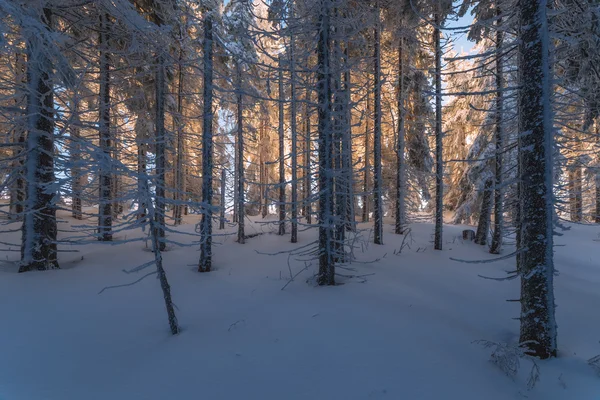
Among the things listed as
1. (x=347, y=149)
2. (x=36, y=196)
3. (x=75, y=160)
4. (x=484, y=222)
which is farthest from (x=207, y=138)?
(x=484, y=222)

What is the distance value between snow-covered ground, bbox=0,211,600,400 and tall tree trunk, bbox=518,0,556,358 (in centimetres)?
50

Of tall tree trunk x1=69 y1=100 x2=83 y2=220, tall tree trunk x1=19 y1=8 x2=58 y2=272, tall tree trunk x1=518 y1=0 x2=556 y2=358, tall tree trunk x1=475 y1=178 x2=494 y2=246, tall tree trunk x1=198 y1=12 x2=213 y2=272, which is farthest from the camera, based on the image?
tall tree trunk x1=475 y1=178 x2=494 y2=246

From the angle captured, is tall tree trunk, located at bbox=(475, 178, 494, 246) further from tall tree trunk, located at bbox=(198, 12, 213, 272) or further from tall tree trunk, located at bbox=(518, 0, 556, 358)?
tall tree trunk, located at bbox=(198, 12, 213, 272)

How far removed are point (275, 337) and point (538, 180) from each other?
15.3ft

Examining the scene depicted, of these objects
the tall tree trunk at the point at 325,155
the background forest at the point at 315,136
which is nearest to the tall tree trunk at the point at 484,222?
the background forest at the point at 315,136

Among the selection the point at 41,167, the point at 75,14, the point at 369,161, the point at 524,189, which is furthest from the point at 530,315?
the point at 369,161

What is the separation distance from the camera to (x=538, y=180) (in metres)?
4.08

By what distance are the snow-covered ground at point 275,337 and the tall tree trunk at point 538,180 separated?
1.65 feet

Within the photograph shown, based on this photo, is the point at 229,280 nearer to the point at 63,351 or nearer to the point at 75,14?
the point at 63,351

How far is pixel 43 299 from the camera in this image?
Result: 18.5 feet

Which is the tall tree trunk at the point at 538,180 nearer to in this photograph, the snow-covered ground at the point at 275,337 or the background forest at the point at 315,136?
the background forest at the point at 315,136

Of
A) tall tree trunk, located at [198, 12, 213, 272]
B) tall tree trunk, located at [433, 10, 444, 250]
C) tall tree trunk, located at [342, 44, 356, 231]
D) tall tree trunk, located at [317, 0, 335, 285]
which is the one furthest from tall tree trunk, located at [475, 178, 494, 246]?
tall tree trunk, located at [198, 12, 213, 272]

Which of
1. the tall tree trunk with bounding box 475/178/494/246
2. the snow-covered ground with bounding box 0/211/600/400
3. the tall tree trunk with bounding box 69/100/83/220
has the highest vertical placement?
the tall tree trunk with bounding box 69/100/83/220

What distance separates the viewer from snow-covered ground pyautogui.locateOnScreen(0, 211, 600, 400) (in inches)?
138
